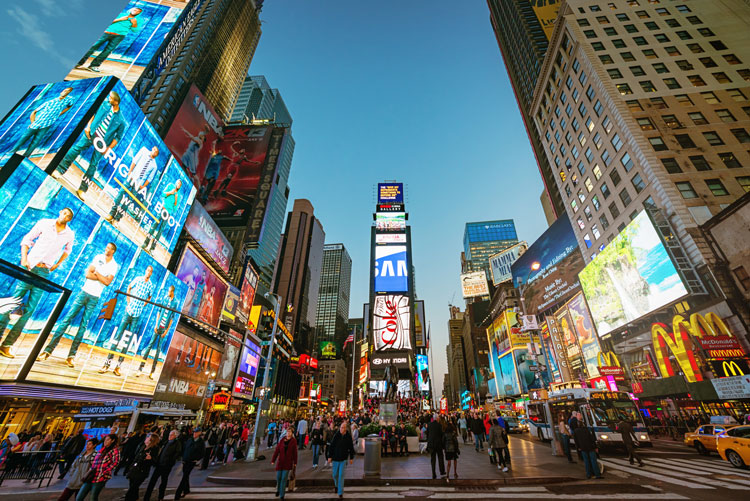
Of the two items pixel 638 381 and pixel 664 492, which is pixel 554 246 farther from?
pixel 664 492

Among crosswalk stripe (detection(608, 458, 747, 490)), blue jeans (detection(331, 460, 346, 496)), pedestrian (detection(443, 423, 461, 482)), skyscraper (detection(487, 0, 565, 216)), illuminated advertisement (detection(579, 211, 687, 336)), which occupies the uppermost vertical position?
skyscraper (detection(487, 0, 565, 216))

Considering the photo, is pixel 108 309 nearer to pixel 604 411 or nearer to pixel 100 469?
pixel 100 469

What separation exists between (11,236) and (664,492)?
29879 mm

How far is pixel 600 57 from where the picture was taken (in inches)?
1861

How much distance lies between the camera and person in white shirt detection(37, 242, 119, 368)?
2076cm

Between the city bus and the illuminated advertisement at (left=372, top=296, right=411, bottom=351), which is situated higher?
the illuminated advertisement at (left=372, top=296, right=411, bottom=351)

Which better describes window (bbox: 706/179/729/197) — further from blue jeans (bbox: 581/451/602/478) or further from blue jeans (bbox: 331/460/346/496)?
blue jeans (bbox: 331/460/346/496)

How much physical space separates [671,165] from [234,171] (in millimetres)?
53369

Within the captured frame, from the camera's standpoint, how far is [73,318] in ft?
70.9

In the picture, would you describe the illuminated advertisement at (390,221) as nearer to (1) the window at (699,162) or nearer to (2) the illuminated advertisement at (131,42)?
(2) the illuminated advertisement at (131,42)

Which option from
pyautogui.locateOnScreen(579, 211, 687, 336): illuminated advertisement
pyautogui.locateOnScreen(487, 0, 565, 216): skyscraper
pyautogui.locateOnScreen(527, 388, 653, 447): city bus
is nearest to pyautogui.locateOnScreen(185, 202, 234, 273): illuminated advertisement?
pyautogui.locateOnScreen(527, 388, 653, 447): city bus

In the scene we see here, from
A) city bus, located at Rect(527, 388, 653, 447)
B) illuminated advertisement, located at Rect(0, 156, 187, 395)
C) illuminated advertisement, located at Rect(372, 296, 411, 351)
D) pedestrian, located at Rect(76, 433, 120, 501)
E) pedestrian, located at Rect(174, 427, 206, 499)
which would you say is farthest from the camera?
illuminated advertisement, located at Rect(372, 296, 411, 351)

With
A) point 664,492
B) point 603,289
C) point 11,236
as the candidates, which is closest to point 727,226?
point 603,289

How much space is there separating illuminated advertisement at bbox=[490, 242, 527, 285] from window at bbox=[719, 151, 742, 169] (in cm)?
5288
